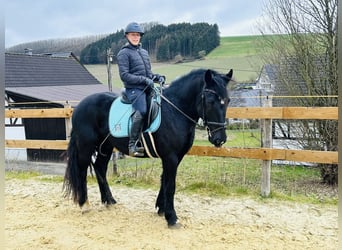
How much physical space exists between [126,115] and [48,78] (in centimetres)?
1673

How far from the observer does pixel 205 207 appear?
14.4ft

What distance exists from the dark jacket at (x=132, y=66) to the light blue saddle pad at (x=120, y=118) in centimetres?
27

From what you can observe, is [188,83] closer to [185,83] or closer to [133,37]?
[185,83]

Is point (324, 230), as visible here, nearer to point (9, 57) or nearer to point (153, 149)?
point (153, 149)

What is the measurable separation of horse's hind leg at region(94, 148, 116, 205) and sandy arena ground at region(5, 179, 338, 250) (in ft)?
0.37

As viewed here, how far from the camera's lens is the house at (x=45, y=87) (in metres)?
13.0

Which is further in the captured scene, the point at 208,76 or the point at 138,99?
the point at 138,99

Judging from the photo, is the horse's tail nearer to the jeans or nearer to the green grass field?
the jeans

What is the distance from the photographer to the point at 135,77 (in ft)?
12.2

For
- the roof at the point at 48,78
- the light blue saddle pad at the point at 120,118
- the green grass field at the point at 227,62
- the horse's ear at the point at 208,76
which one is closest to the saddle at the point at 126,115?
the light blue saddle pad at the point at 120,118

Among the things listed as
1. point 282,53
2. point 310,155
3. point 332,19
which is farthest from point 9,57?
point 310,155

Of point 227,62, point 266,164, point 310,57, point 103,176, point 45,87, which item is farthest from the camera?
point 227,62

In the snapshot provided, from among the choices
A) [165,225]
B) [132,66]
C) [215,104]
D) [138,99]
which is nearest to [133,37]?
[132,66]


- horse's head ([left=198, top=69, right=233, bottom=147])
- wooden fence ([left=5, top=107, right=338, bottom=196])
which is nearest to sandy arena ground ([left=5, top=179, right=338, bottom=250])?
wooden fence ([left=5, top=107, right=338, bottom=196])
